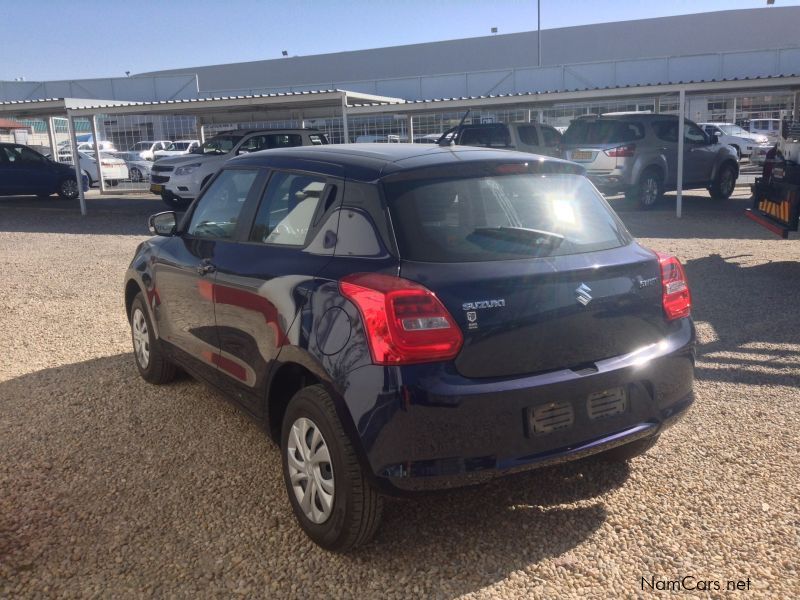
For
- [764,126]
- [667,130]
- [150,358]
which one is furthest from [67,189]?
[764,126]

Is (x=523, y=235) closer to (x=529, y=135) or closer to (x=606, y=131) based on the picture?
(x=606, y=131)

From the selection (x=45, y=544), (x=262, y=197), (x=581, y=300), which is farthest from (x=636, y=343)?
(x=45, y=544)

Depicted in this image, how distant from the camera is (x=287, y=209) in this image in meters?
3.74

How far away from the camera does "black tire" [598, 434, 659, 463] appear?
12.4ft

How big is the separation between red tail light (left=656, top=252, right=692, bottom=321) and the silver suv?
1163 centimetres

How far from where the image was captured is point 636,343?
10.8 ft

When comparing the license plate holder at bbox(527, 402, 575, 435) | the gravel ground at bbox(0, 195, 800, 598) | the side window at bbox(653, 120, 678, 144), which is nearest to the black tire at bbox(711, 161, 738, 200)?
the side window at bbox(653, 120, 678, 144)

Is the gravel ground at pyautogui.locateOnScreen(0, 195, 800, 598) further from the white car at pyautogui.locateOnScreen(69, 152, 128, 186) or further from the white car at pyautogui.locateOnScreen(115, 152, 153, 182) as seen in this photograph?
the white car at pyautogui.locateOnScreen(115, 152, 153, 182)

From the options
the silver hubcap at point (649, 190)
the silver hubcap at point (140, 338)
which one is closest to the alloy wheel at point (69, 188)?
the silver hubcap at point (649, 190)

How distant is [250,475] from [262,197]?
4.81 ft

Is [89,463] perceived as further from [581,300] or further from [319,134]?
[319,134]

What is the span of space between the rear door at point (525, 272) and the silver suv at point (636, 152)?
11.9m

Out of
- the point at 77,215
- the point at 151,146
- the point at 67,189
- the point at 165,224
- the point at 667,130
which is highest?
the point at 151,146

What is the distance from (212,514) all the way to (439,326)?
1.56 m
